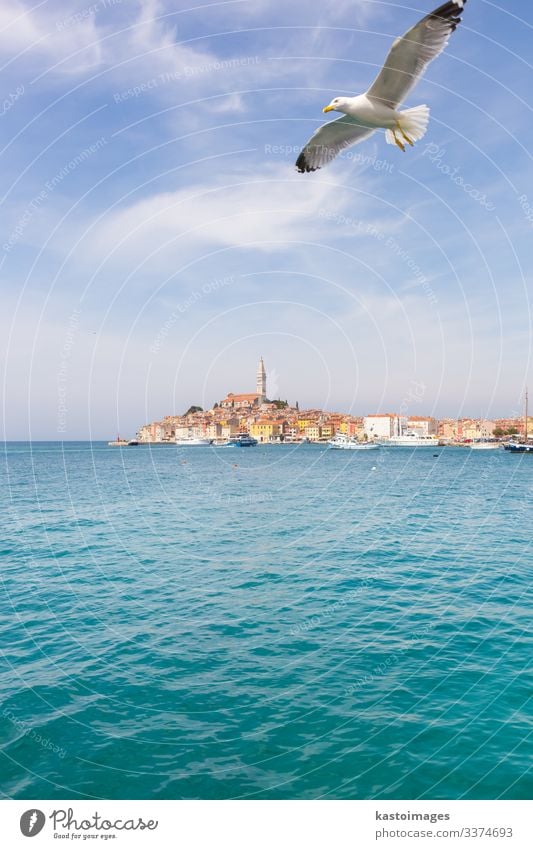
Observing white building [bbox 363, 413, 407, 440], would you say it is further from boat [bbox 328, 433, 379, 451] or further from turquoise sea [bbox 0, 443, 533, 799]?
turquoise sea [bbox 0, 443, 533, 799]

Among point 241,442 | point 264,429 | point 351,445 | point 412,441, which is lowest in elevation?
point 412,441

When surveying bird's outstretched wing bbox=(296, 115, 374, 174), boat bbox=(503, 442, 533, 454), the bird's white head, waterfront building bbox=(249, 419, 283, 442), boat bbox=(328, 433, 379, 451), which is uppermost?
bird's outstretched wing bbox=(296, 115, 374, 174)

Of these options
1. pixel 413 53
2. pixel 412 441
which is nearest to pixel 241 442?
pixel 412 441

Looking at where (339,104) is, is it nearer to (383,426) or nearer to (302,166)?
(302,166)

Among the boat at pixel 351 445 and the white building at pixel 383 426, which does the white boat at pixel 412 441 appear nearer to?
the white building at pixel 383 426

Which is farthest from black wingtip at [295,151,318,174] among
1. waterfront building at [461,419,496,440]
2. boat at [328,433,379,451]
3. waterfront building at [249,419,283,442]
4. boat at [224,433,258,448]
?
waterfront building at [249,419,283,442]
